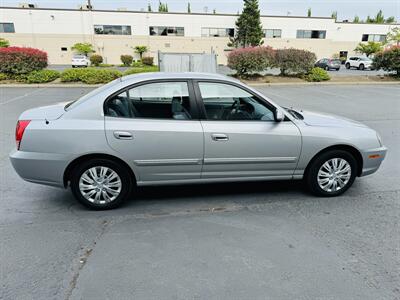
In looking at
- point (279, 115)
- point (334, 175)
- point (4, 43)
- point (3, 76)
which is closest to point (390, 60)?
point (334, 175)

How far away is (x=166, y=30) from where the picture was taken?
41.1m

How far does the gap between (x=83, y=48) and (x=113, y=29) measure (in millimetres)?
4762

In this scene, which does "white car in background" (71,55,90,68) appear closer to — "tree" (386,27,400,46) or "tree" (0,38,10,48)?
"tree" (0,38,10,48)

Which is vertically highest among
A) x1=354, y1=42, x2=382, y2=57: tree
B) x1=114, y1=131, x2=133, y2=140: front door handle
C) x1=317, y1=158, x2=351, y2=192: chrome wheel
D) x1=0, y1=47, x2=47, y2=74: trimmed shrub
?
x1=354, y1=42, x2=382, y2=57: tree

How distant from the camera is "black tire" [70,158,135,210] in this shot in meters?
3.50

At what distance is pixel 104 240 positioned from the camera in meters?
3.08

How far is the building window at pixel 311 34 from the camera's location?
4375 centimetres

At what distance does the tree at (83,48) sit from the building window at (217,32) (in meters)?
15.0

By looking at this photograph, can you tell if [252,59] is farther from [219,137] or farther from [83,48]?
[83,48]

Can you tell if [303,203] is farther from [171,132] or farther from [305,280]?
[171,132]

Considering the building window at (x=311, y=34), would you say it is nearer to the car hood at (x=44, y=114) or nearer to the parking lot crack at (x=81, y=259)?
the car hood at (x=44, y=114)

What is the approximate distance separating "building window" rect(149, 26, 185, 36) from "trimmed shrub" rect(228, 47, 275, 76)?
24793mm

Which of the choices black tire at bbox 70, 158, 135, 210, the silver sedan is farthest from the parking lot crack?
the silver sedan

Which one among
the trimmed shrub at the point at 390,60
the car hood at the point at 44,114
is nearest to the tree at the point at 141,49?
the trimmed shrub at the point at 390,60
